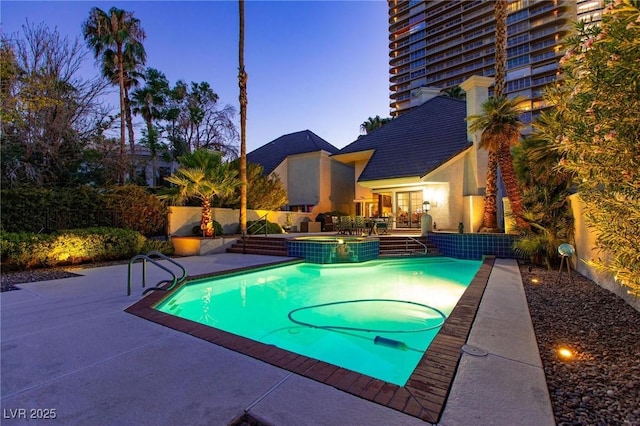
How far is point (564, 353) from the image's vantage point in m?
3.19

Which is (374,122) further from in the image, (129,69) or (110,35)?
(110,35)

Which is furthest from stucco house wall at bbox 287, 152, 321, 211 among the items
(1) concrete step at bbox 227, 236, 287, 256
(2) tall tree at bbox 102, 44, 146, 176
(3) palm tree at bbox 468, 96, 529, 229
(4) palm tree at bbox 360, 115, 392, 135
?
(4) palm tree at bbox 360, 115, 392, 135

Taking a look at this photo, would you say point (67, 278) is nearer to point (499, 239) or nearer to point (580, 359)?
point (580, 359)

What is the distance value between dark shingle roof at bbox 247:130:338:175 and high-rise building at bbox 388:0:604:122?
21.5 meters

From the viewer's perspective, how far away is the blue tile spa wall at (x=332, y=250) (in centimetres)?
1093

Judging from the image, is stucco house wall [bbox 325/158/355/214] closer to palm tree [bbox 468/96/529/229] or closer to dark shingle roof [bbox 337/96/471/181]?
dark shingle roof [bbox 337/96/471/181]

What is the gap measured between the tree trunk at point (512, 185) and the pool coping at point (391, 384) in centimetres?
762

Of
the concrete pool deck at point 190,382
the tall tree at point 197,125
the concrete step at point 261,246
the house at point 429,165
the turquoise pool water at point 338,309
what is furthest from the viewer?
the tall tree at point 197,125

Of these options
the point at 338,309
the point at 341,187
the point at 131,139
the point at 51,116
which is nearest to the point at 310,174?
the point at 341,187

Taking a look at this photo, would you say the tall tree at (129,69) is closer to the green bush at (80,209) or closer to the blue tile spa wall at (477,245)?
the green bush at (80,209)

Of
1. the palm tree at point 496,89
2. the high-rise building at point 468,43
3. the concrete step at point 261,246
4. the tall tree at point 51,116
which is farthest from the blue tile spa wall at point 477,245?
the high-rise building at point 468,43

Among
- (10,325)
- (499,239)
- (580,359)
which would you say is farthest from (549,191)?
(10,325)

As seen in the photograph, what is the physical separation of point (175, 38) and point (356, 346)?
17751 mm

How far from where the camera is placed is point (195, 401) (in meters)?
2.34
